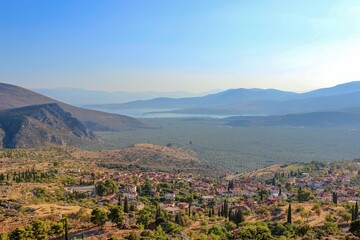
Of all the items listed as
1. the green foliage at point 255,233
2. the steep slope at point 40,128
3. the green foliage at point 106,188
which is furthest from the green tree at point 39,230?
the steep slope at point 40,128

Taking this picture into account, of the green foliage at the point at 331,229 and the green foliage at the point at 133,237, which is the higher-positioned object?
the green foliage at the point at 133,237

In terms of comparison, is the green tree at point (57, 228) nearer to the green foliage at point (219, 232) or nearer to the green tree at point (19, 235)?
the green tree at point (19, 235)

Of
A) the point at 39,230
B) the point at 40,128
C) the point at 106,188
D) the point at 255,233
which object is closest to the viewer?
the point at 39,230

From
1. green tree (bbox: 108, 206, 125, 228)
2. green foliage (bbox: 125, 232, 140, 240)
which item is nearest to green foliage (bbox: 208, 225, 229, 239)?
green tree (bbox: 108, 206, 125, 228)

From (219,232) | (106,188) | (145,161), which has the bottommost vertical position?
(145,161)

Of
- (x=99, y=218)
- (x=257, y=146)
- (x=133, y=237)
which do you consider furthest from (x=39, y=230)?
(x=257, y=146)

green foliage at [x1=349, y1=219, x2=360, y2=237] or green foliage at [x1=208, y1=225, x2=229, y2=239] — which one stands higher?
green foliage at [x1=349, y1=219, x2=360, y2=237]

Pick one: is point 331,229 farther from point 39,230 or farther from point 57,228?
point 39,230

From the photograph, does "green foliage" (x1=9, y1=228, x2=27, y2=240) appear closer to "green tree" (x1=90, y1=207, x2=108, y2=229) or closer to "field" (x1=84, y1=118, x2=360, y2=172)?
"green tree" (x1=90, y1=207, x2=108, y2=229)

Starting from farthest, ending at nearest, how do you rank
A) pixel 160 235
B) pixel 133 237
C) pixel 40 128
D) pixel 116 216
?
pixel 40 128
pixel 116 216
pixel 160 235
pixel 133 237
